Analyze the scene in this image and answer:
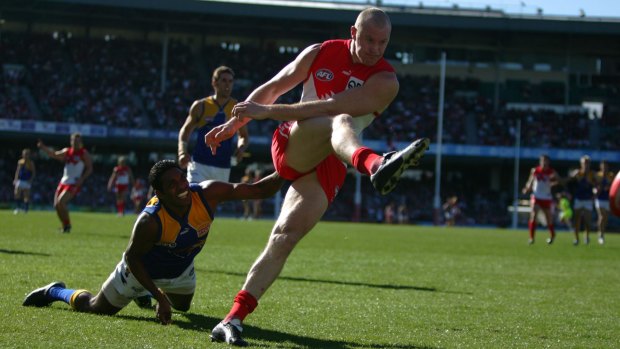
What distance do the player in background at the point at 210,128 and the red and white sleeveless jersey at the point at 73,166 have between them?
26.6 feet

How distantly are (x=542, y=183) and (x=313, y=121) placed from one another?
20.5 m

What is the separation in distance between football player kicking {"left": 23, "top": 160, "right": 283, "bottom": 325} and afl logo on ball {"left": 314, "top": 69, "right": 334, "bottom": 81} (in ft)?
2.66

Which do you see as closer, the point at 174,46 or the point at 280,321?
the point at 280,321

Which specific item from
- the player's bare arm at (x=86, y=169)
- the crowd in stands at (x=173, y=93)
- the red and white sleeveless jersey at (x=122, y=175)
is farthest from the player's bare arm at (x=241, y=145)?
the crowd in stands at (x=173, y=93)

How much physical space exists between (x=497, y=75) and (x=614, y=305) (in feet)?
164

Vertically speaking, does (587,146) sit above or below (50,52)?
below

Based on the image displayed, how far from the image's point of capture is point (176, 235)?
6.94 metres

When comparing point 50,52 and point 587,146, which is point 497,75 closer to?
point 587,146

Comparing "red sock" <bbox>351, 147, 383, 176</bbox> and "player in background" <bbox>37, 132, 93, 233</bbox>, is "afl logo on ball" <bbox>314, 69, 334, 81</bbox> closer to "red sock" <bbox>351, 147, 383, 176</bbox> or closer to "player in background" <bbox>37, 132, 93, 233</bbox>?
"red sock" <bbox>351, 147, 383, 176</bbox>

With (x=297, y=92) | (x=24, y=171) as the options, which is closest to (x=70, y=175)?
(x=24, y=171)

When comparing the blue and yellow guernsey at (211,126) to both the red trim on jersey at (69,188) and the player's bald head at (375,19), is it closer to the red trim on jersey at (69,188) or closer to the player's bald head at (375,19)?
the player's bald head at (375,19)

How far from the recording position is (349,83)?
6555 millimetres

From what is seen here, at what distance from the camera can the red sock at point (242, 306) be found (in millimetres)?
6133

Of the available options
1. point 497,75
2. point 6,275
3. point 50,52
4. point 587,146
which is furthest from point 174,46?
point 6,275
